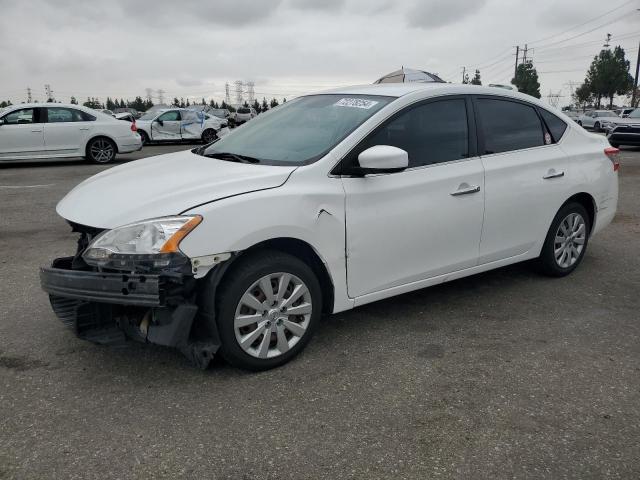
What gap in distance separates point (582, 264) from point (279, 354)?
345 centimetres

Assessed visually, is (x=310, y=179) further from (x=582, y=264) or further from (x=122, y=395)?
(x=582, y=264)

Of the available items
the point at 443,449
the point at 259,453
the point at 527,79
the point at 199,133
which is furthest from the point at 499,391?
the point at 527,79

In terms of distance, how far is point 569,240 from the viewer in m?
4.84

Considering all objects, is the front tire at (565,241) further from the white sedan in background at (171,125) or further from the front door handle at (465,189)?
the white sedan in background at (171,125)

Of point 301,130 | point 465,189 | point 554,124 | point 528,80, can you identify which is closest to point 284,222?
point 301,130

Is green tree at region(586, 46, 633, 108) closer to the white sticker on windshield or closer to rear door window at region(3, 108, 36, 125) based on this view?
rear door window at region(3, 108, 36, 125)

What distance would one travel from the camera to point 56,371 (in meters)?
3.27

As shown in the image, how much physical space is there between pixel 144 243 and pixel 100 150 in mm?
12288

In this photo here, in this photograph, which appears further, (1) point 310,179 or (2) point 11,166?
(2) point 11,166

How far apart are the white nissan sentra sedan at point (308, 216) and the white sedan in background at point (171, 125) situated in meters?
17.8

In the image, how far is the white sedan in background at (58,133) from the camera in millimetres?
13156

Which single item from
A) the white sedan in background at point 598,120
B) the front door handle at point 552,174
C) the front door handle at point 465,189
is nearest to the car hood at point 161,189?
the front door handle at point 465,189

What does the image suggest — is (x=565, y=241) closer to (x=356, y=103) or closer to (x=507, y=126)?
(x=507, y=126)

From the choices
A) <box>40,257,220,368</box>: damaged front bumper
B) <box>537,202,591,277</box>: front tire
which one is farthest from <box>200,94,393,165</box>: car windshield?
<box>537,202,591,277</box>: front tire
